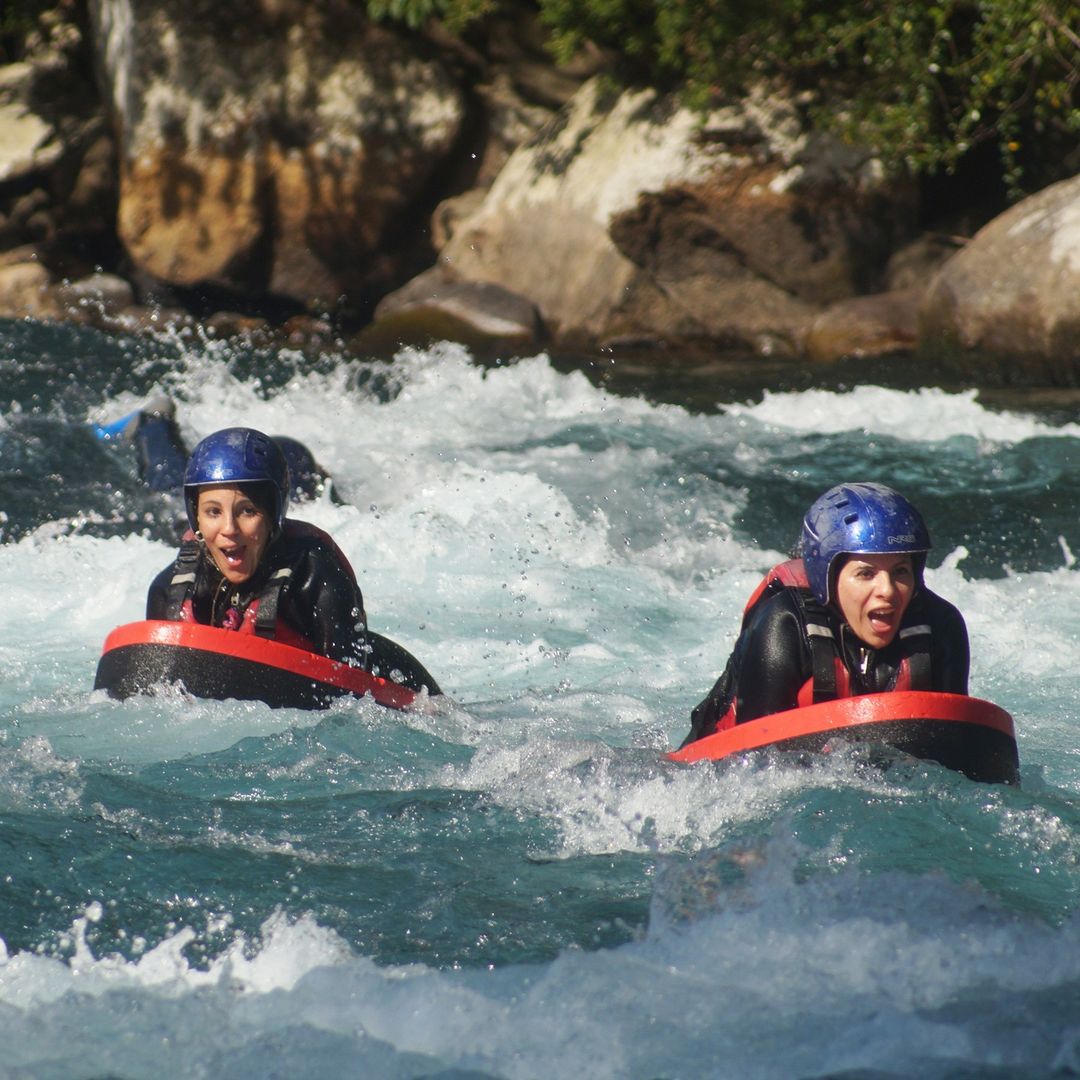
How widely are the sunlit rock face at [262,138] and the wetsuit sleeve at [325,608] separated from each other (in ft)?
32.8

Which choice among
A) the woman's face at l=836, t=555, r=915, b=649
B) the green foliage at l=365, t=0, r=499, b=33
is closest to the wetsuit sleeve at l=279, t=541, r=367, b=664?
the woman's face at l=836, t=555, r=915, b=649

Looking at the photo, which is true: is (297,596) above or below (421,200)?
below

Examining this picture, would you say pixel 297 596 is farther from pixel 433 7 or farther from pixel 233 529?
pixel 433 7

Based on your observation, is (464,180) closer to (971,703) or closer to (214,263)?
(214,263)

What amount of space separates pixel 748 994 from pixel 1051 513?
5.62 meters

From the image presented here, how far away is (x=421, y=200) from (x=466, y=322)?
8.64 feet

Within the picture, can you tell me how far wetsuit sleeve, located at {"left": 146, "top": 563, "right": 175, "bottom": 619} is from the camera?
5090mm

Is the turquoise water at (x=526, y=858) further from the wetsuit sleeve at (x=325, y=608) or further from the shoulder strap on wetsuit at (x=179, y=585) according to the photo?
the shoulder strap on wetsuit at (x=179, y=585)

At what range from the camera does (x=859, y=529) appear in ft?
13.5

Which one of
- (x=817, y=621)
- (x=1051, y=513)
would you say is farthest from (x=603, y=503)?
(x=817, y=621)

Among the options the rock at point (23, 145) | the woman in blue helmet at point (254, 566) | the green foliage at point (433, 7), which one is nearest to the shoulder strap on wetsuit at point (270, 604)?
the woman in blue helmet at point (254, 566)

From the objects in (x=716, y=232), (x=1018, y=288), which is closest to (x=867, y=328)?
(x=1018, y=288)

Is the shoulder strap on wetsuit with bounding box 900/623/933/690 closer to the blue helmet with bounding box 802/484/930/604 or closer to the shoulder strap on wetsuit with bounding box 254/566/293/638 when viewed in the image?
the blue helmet with bounding box 802/484/930/604

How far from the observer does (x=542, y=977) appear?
3461 mm
